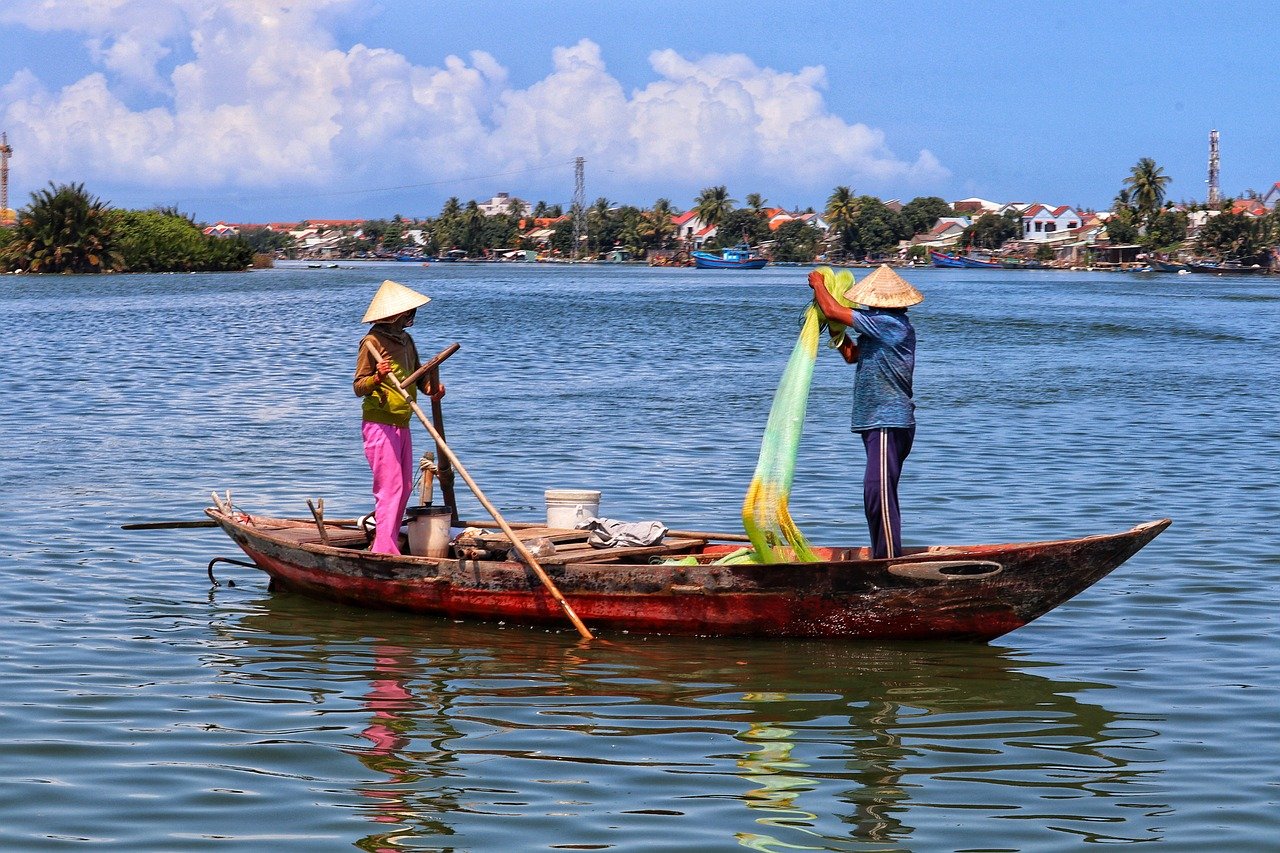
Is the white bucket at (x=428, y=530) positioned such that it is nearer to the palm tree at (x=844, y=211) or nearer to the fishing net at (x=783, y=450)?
the fishing net at (x=783, y=450)

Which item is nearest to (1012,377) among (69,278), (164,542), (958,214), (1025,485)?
(1025,485)

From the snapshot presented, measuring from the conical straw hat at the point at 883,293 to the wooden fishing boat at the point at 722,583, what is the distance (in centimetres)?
132

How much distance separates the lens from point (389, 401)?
8.54m

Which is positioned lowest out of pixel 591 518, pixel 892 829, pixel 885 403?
pixel 892 829

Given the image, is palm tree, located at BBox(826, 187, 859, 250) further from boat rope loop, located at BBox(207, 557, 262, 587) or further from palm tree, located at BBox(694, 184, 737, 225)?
boat rope loop, located at BBox(207, 557, 262, 587)

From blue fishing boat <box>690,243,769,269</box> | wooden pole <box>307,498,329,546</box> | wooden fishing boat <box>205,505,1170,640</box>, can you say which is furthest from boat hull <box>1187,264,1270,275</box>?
wooden pole <box>307,498,329,546</box>

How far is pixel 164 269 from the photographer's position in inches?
3465

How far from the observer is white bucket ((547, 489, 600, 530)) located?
907 centimetres

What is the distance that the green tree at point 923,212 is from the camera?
139 m

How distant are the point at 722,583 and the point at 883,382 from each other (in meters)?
1.35

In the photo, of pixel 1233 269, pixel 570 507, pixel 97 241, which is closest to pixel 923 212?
pixel 1233 269

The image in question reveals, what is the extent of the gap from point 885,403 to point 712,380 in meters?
17.1

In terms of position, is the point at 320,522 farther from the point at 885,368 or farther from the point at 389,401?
the point at 885,368

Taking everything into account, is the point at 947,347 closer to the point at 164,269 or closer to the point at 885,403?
the point at 885,403
